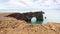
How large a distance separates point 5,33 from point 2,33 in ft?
0.41

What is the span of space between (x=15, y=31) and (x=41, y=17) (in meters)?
22.7

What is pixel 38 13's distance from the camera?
87.3 ft

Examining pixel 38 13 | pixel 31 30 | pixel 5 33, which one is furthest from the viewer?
pixel 38 13

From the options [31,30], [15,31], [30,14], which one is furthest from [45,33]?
[30,14]

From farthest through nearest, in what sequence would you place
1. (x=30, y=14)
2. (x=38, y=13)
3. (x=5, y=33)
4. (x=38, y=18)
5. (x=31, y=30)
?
(x=38, y=18) < (x=38, y=13) < (x=30, y=14) < (x=31, y=30) < (x=5, y=33)

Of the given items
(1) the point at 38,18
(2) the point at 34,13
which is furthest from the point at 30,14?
(1) the point at 38,18

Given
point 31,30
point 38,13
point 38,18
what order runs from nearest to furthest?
1. point 31,30
2. point 38,13
3. point 38,18

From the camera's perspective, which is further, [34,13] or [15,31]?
[34,13]

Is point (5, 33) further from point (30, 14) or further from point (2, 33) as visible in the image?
point (30, 14)

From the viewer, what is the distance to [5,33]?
575 cm

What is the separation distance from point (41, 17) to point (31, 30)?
22.4 meters

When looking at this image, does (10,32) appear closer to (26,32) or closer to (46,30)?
(26,32)

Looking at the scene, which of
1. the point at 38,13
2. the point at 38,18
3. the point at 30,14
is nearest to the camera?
the point at 30,14

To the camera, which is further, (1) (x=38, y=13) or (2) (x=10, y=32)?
(1) (x=38, y=13)
